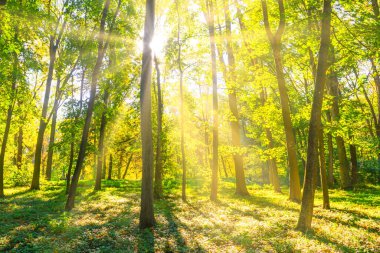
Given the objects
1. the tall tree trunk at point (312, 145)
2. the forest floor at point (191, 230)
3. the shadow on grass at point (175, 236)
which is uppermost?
the tall tree trunk at point (312, 145)

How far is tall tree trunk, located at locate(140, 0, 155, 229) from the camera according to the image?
12008 millimetres

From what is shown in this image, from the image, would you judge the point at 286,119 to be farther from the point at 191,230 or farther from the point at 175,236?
the point at 175,236

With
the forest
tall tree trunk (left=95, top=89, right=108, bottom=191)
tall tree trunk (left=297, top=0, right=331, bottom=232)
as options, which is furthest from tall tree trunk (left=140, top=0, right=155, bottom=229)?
tall tree trunk (left=95, top=89, right=108, bottom=191)

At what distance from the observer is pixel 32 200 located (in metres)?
19.3

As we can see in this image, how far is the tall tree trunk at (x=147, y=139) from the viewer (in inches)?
473

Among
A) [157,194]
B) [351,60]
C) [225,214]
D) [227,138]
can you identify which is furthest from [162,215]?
[227,138]

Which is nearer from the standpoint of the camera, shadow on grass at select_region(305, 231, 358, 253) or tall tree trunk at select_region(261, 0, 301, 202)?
shadow on grass at select_region(305, 231, 358, 253)

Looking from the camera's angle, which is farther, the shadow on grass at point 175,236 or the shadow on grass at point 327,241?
the shadow on grass at point 175,236

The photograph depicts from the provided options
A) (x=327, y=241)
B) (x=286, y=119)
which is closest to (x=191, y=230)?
Answer: (x=327, y=241)

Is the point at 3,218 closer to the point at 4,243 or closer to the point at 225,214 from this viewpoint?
the point at 4,243

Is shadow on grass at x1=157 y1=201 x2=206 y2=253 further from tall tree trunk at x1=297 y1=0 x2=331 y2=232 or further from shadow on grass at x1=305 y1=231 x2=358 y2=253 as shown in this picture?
tall tree trunk at x1=297 y1=0 x2=331 y2=232

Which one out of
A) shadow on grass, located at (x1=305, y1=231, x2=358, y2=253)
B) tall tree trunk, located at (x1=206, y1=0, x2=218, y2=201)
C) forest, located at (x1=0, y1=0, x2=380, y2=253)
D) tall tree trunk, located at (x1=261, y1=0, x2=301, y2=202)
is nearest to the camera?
shadow on grass, located at (x1=305, y1=231, x2=358, y2=253)

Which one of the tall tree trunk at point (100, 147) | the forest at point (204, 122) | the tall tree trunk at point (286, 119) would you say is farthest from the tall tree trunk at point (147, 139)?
the tall tree trunk at point (100, 147)

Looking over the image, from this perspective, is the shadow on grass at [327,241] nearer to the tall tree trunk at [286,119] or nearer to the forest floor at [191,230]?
the forest floor at [191,230]
